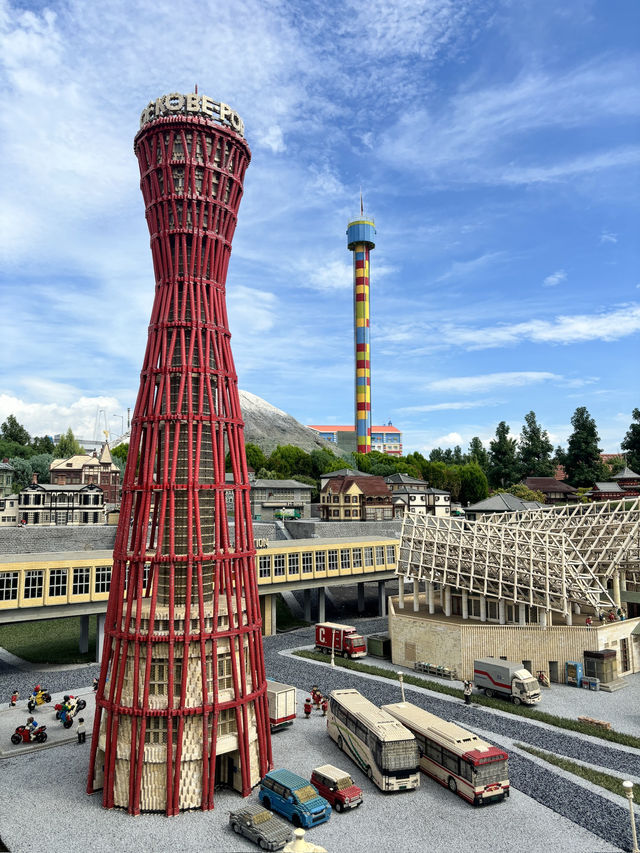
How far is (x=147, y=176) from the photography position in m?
34.3

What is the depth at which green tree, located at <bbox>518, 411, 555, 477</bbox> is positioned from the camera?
167750 mm

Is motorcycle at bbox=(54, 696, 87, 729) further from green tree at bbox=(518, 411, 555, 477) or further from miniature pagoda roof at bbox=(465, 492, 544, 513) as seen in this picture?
green tree at bbox=(518, 411, 555, 477)

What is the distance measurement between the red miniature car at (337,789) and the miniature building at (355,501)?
80.7 metres

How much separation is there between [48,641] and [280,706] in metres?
39.9

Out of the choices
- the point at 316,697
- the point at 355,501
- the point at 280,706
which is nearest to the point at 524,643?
the point at 316,697

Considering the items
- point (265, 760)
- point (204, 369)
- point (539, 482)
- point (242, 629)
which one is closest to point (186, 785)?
point (265, 760)

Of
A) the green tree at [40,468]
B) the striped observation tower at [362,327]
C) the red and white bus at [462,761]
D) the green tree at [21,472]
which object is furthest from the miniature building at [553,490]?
the red and white bus at [462,761]

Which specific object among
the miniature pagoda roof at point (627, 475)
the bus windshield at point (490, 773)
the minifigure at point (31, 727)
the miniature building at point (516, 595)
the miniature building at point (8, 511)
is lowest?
the minifigure at point (31, 727)

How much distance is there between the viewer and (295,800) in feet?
93.9

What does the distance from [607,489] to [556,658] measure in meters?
90.6

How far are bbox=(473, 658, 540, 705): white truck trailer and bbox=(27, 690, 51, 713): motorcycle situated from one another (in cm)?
3345

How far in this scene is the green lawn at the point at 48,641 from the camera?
6128 centimetres

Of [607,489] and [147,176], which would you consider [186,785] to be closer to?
[147,176]

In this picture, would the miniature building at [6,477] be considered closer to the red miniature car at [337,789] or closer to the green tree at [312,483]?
the green tree at [312,483]
